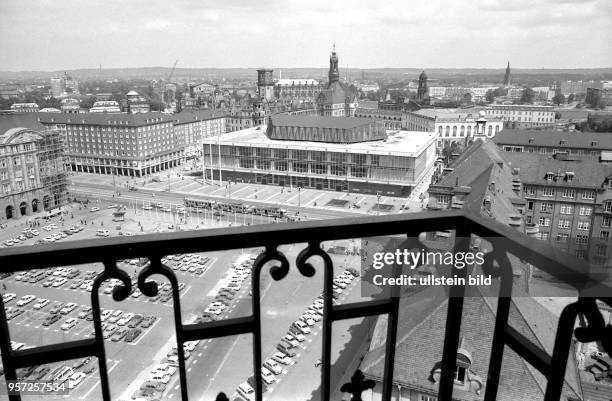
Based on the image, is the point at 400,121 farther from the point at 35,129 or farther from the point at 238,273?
the point at 238,273

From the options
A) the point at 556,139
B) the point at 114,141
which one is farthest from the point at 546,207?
the point at 114,141

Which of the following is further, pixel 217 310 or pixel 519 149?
pixel 519 149

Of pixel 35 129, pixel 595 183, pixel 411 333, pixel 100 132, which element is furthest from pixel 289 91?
pixel 411 333

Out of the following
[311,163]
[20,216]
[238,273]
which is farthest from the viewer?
[311,163]

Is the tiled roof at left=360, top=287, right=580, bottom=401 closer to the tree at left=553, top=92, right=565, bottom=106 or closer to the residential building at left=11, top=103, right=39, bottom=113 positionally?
the residential building at left=11, top=103, right=39, bottom=113

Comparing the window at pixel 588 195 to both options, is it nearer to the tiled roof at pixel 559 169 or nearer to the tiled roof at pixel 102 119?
the tiled roof at pixel 559 169

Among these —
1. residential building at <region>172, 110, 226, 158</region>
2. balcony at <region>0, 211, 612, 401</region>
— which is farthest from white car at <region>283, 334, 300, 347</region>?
residential building at <region>172, 110, 226, 158</region>
